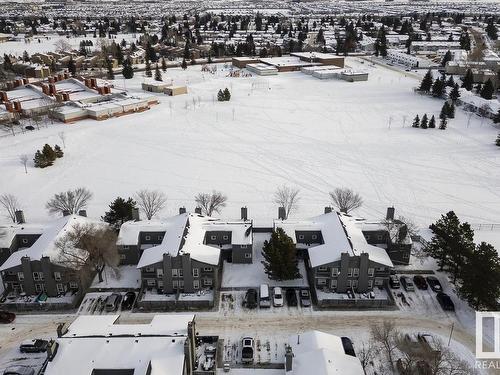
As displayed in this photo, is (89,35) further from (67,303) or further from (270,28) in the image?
(67,303)

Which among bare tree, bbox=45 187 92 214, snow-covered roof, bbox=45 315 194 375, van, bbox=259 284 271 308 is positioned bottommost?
van, bbox=259 284 271 308

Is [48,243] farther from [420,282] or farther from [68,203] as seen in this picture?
[420,282]

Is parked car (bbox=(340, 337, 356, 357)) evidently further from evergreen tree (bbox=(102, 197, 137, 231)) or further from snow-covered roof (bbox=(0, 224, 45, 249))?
snow-covered roof (bbox=(0, 224, 45, 249))

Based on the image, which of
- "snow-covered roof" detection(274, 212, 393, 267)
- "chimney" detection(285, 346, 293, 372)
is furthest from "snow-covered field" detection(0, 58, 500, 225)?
"chimney" detection(285, 346, 293, 372)

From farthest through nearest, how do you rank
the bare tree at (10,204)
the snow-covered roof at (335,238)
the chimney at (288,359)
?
the bare tree at (10,204), the snow-covered roof at (335,238), the chimney at (288,359)

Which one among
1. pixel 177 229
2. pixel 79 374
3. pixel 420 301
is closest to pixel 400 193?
pixel 420 301

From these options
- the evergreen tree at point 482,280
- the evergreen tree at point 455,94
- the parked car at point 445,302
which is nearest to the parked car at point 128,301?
the parked car at point 445,302
